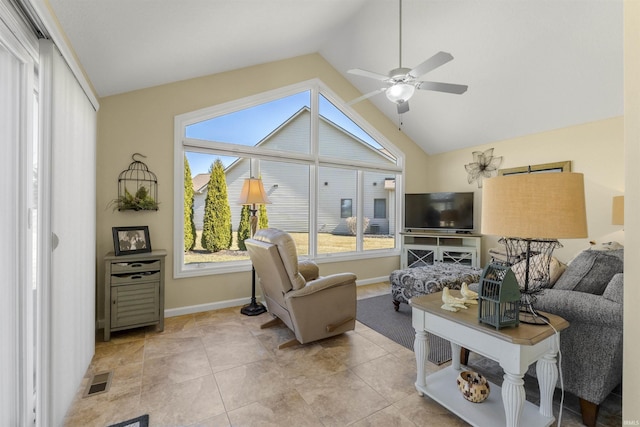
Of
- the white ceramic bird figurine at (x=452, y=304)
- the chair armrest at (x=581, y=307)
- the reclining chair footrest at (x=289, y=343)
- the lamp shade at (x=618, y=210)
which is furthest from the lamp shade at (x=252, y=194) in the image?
the lamp shade at (x=618, y=210)

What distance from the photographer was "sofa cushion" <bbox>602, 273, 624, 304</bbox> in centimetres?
157

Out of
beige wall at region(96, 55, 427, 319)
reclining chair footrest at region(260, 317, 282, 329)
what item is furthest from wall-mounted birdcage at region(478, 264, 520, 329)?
beige wall at region(96, 55, 427, 319)

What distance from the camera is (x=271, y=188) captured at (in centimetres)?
411

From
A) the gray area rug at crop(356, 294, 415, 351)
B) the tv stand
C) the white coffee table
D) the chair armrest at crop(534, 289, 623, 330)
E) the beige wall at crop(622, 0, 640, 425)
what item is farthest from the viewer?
the tv stand

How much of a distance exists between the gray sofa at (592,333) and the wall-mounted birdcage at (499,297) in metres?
0.49

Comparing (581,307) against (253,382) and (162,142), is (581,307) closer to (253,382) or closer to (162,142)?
(253,382)

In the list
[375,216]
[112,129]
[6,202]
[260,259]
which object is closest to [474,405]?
[260,259]

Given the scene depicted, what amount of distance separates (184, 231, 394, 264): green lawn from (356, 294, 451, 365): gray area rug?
1026mm

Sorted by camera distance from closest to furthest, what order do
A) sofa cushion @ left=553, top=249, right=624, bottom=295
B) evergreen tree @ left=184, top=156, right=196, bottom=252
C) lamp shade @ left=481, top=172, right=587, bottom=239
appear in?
lamp shade @ left=481, top=172, right=587, bottom=239 → sofa cushion @ left=553, top=249, right=624, bottom=295 → evergreen tree @ left=184, top=156, right=196, bottom=252

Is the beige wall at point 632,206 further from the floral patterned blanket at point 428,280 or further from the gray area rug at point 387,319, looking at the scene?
the floral patterned blanket at point 428,280

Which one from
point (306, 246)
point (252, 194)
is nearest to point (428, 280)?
point (306, 246)

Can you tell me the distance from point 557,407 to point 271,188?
3.58 m

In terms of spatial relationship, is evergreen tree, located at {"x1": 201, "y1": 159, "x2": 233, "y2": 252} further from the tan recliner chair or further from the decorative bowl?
the decorative bowl

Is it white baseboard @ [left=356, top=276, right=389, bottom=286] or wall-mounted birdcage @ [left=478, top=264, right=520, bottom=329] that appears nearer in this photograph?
wall-mounted birdcage @ [left=478, top=264, right=520, bottom=329]
